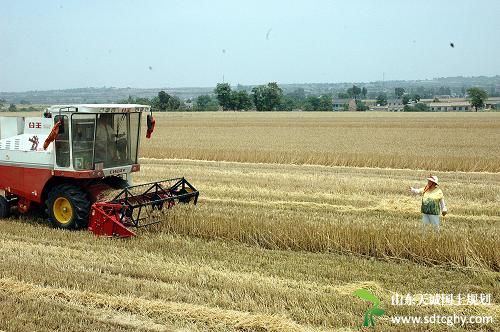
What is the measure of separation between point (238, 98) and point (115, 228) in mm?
87407

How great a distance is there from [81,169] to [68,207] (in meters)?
0.76

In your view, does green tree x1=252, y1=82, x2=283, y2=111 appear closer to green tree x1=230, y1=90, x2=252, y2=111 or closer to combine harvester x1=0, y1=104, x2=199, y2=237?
green tree x1=230, y1=90, x2=252, y2=111

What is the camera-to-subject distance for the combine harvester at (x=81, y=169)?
9.88 m

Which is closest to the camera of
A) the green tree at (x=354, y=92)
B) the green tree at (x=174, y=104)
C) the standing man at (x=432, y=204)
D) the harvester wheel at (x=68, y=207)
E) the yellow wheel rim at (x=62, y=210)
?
the standing man at (x=432, y=204)

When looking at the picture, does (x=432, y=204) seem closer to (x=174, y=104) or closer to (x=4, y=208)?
(x=4, y=208)

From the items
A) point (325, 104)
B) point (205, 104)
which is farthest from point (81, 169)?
point (325, 104)

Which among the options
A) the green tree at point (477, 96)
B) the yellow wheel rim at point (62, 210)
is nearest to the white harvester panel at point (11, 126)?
the yellow wheel rim at point (62, 210)

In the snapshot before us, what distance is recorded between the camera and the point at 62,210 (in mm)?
10422

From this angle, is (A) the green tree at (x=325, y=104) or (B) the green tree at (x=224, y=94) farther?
(A) the green tree at (x=325, y=104)

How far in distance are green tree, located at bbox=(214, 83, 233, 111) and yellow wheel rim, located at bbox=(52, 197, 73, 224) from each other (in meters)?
84.9

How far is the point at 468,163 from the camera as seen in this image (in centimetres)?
1994

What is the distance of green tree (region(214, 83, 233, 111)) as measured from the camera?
94562mm

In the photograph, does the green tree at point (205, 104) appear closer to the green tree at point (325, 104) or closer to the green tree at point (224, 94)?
the green tree at point (224, 94)

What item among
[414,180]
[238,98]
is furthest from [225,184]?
[238,98]
